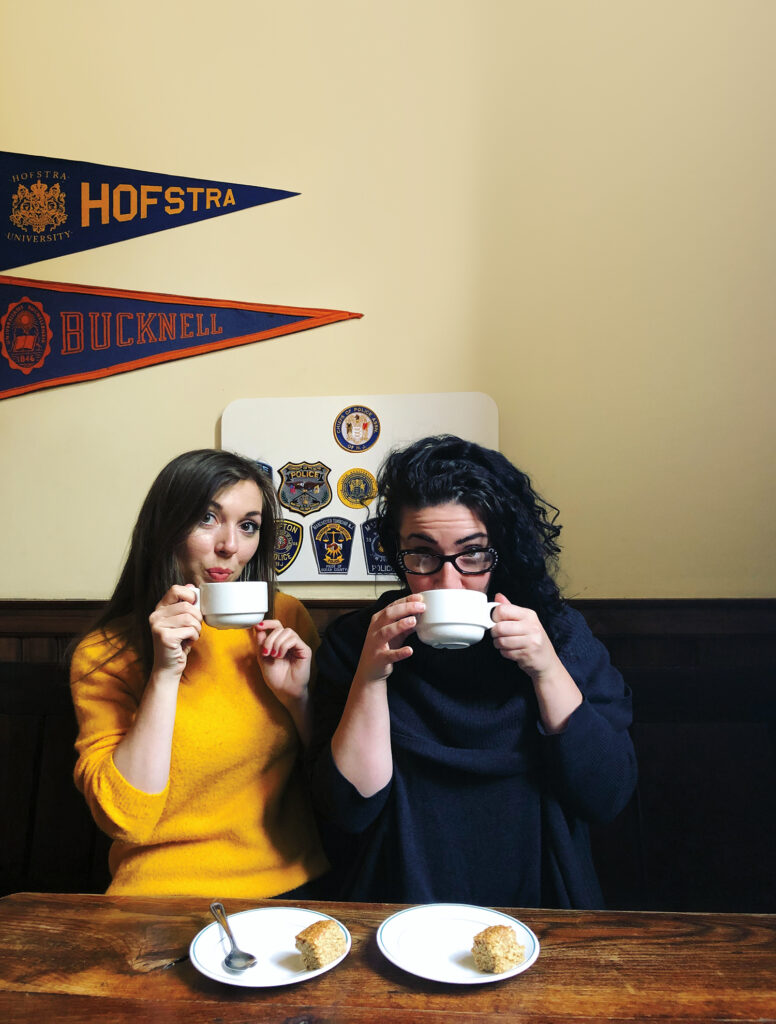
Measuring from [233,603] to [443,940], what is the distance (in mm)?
533

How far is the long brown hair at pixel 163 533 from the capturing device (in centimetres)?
128

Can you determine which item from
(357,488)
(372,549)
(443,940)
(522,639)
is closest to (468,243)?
(357,488)

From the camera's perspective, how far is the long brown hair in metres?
1.28

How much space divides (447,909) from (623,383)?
1275 mm

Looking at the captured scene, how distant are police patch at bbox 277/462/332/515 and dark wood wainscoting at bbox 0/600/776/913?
64 centimetres

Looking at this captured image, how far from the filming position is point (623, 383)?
5.87 feet

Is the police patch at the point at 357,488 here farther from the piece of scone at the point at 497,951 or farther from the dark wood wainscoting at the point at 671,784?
the piece of scone at the point at 497,951

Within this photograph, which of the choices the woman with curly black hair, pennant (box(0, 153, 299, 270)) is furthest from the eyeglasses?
pennant (box(0, 153, 299, 270))

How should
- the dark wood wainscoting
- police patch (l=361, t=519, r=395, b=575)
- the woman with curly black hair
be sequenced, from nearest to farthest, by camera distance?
the woman with curly black hair < the dark wood wainscoting < police patch (l=361, t=519, r=395, b=575)

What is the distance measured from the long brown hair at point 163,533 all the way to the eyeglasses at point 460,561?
336 mm

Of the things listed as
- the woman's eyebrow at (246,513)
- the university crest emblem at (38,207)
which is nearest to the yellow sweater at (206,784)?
the woman's eyebrow at (246,513)

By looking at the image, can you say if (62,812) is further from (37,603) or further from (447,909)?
(447,909)

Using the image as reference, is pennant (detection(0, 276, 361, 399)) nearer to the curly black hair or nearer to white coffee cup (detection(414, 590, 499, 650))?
the curly black hair

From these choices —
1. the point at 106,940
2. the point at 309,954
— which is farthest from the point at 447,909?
the point at 106,940
